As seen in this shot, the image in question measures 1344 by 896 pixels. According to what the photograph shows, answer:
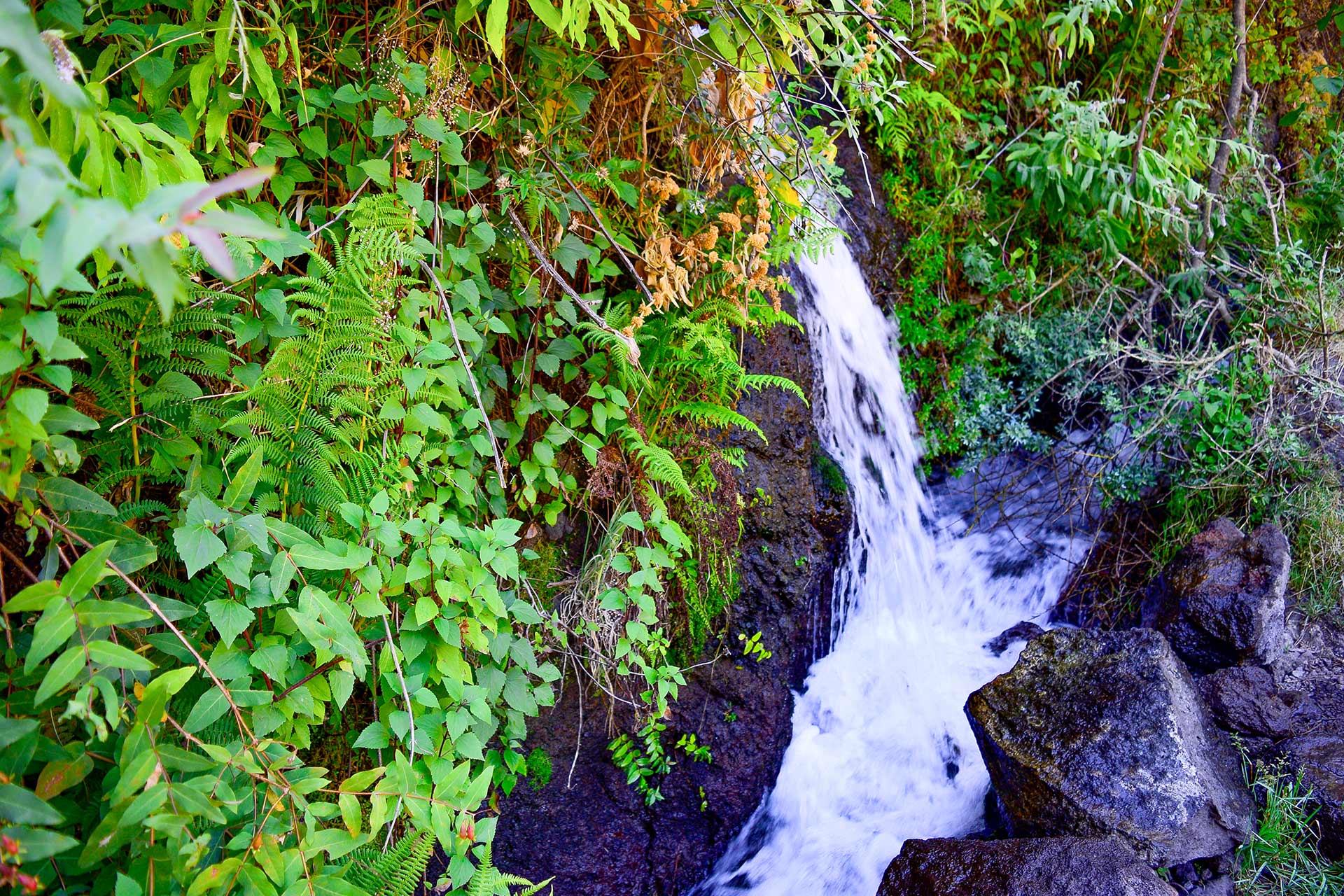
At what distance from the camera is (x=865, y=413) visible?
4.16m

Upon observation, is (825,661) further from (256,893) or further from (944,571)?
(256,893)

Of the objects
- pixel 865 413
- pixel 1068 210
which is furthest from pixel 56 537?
pixel 1068 210

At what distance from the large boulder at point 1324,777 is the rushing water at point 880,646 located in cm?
112

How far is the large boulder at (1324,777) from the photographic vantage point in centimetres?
313

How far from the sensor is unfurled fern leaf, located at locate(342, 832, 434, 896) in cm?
193

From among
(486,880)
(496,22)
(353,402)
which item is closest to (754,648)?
(486,880)

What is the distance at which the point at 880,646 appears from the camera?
3.83m

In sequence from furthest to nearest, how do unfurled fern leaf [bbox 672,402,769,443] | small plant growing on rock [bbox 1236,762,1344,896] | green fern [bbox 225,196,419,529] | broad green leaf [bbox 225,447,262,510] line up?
small plant growing on rock [bbox 1236,762,1344,896] < unfurled fern leaf [bbox 672,402,769,443] < green fern [bbox 225,196,419,529] < broad green leaf [bbox 225,447,262,510]

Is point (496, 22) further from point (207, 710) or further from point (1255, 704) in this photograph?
point (1255, 704)

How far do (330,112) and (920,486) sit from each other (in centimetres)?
324

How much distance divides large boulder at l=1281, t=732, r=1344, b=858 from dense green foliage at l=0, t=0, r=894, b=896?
7.64ft

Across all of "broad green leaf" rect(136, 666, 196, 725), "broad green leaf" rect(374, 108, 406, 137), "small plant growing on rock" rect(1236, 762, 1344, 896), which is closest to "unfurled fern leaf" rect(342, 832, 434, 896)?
"broad green leaf" rect(136, 666, 196, 725)

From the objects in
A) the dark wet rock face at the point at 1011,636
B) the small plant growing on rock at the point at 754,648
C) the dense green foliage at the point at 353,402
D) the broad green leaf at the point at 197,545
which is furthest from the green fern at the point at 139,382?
the dark wet rock face at the point at 1011,636

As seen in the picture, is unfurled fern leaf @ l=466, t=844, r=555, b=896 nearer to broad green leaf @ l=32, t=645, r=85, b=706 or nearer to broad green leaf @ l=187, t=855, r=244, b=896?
broad green leaf @ l=187, t=855, r=244, b=896
